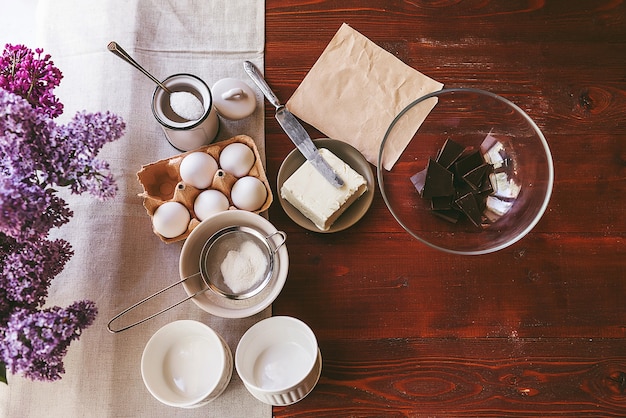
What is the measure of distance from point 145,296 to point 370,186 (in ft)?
1.48

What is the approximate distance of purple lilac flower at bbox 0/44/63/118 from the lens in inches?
31.8

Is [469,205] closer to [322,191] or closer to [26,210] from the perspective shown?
[322,191]

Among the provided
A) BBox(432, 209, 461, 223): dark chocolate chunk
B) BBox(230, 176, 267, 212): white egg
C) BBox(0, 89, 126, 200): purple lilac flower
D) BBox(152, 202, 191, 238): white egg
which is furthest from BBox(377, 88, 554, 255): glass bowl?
BBox(0, 89, 126, 200): purple lilac flower

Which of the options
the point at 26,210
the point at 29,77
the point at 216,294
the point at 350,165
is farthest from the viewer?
the point at 350,165

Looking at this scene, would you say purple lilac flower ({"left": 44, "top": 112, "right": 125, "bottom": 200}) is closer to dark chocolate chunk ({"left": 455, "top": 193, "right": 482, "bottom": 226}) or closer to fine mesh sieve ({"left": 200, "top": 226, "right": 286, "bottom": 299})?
fine mesh sieve ({"left": 200, "top": 226, "right": 286, "bottom": 299})

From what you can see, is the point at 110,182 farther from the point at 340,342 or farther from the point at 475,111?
the point at 475,111

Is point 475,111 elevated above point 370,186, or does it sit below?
above

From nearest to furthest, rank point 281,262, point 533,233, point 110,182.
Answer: point 110,182
point 281,262
point 533,233

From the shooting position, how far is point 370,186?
→ 100 centimetres

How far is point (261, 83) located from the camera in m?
1.03

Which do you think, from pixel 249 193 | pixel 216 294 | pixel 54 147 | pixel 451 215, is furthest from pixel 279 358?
pixel 54 147

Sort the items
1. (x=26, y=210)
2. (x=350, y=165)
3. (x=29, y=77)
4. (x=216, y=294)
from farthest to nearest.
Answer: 1. (x=350, y=165)
2. (x=216, y=294)
3. (x=29, y=77)
4. (x=26, y=210)

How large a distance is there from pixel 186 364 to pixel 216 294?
13 centimetres

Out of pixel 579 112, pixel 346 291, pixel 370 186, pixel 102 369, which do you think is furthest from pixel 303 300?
pixel 579 112
